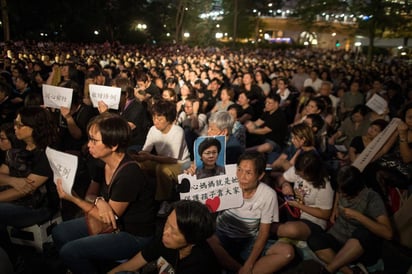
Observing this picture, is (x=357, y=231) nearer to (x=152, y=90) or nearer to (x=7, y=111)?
(x=152, y=90)

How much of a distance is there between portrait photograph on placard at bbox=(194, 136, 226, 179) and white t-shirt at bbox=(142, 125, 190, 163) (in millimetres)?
767

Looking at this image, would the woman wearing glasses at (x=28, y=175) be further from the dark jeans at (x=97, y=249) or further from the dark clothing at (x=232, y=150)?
the dark clothing at (x=232, y=150)

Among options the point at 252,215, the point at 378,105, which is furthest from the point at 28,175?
the point at 378,105

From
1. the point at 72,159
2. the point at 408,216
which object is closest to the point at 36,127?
the point at 72,159

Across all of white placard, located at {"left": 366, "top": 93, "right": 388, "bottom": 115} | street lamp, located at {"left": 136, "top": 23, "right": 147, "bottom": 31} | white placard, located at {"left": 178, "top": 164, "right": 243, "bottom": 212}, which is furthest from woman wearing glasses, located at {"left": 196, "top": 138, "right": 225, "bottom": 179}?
street lamp, located at {"left": 136, "top": 23, "right": 147, "bottom": 31}

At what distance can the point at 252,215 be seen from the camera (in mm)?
3383

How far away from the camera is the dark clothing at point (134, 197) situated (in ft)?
9.18

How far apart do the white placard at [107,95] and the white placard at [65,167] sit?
113 inches

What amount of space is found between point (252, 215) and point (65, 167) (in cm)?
173

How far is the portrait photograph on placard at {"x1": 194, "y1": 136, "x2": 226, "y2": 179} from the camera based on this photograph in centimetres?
378

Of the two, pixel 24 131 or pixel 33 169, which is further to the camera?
pixel 24 131

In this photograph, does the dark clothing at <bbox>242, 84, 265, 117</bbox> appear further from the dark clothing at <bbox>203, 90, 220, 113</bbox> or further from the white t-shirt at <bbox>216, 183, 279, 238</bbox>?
the white t-shirt at <bbox>216, 183, 279, 238</bbox>

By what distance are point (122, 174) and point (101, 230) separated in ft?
1.74

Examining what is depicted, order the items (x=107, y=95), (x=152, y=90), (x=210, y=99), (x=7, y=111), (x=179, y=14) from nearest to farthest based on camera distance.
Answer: (x=107, y=95)
(x=7, y=111)
(x=152, y=90)
(x=210, y=99)
(x=179, y=14)
